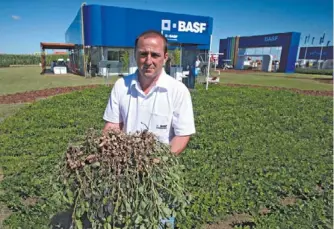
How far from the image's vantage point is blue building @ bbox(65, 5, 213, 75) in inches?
752

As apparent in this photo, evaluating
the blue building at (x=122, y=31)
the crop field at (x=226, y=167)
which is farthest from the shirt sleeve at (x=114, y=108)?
the blue building at (x=122, y=31)

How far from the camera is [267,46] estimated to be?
1806 inches

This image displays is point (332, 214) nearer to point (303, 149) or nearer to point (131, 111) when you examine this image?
point (303, 149)

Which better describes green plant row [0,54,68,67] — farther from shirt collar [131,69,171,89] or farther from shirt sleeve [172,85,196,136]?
shirt sleeve [172,85,196,136]

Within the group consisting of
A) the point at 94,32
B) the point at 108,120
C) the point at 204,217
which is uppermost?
the point at 94,32

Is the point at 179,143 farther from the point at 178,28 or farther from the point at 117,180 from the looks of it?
the point at 178,28

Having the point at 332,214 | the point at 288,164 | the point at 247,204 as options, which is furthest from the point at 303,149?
the point at 247,204

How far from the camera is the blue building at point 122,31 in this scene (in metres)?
19.1

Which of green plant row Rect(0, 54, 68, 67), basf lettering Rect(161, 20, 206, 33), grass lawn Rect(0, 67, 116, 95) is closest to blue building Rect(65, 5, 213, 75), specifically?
basf lettering Rect(161, 20, 206, 33)

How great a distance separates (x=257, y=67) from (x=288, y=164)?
5040cm

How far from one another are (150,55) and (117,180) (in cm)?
90

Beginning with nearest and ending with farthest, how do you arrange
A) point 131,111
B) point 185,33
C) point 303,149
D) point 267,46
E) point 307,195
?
point 131,111
point 307,195
point 303,149
point 185,33
point 267,46

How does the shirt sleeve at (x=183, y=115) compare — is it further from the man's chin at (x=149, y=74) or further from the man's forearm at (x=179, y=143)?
the man's chin at (x=149, y=74)

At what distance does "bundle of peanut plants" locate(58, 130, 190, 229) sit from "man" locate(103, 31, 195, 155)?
0.55m
